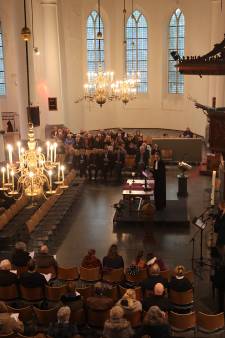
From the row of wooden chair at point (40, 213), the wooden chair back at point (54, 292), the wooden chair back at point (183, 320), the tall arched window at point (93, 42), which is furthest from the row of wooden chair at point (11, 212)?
the tall arched window at point (93, 42)

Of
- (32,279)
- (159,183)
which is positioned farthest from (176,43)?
(32,279)

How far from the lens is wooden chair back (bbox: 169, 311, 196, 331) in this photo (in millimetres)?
7624

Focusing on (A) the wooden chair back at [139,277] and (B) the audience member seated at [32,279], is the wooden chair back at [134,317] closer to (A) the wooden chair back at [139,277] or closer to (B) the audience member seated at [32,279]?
(A) the wooden chair back at [139,277]

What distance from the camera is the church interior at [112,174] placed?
8.08 m

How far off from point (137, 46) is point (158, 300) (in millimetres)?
22828

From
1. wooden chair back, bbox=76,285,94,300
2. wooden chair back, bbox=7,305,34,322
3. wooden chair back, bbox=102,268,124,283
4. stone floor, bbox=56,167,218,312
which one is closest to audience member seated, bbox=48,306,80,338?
wooden chair back, bbox=7,305,34,322

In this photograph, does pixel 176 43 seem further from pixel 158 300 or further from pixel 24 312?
pixel 24 312

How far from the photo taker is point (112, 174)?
1978 cm

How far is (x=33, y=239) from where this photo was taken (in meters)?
12.1

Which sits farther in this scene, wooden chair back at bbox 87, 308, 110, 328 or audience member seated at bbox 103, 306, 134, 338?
wooden chair back at bbox 87, 308, 110, 328

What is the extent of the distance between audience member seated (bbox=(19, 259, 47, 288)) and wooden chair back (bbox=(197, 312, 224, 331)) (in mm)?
3010

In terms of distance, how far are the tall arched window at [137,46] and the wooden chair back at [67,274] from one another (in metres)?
20.8

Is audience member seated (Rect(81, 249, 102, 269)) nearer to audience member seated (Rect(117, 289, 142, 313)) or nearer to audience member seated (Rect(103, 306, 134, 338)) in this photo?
audience member seated (Rect(117, 289, 142, 313))

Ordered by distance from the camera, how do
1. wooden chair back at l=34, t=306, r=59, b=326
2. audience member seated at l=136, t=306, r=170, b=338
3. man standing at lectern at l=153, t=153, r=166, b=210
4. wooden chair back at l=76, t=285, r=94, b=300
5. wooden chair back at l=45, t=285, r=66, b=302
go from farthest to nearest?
1. man standing at lectern at l=153, t=153, r=166, b=210
2. wooden chair back at l=45, t=285, r=66, b=302
3. wooden chair back at l=76, t=285, r=94, b=300
4. wooden chair back at l=34, t=306, r=59, b=326
5. audience member seated at l=136, t=306, r=170, b=338
